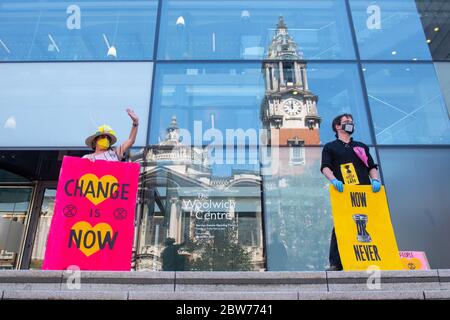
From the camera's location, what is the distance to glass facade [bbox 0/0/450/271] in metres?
6.23

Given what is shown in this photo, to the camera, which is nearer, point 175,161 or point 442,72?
A: point 175,161

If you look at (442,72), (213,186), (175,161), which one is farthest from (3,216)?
(442,72)

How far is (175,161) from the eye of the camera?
22.2ft

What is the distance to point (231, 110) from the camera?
7.31m

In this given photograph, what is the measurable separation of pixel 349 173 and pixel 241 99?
10.4 feet

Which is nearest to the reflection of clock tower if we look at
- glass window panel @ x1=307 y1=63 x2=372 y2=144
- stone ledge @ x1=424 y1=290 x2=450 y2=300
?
glass window panel @ x1=307 y1=63 x2=372 y2=144

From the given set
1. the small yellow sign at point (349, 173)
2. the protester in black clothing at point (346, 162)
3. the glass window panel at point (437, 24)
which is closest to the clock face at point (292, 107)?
the protester in black clothing at point (346, 162)

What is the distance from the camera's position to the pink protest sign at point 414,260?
229 inches

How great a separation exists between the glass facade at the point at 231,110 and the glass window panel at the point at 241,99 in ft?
0.08

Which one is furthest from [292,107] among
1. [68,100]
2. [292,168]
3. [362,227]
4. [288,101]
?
[68,100]

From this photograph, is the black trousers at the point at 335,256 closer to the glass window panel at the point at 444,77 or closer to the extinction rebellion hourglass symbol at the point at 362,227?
the extinction rebellion hourglass symbol at the point at 362,227
